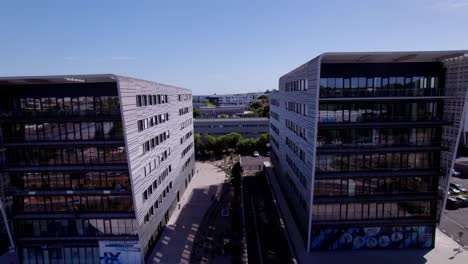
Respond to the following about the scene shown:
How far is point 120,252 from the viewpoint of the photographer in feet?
110

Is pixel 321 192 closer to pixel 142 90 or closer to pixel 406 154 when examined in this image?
pixel 406 154

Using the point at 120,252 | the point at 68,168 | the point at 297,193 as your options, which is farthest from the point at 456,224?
the point at 68,168

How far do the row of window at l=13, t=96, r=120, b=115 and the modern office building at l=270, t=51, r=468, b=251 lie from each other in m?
20.3

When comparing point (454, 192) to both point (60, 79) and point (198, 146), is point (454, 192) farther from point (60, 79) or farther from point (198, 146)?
point (198, 146)

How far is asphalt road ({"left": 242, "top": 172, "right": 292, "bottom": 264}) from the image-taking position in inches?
1364

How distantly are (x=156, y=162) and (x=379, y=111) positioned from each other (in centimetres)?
2640

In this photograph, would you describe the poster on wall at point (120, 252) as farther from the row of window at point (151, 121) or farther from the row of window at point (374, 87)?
the row of window at point (374, 87)

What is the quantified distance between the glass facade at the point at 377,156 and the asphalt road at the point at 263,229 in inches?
176

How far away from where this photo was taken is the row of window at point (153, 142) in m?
34.2

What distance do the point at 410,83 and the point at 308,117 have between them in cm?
1057

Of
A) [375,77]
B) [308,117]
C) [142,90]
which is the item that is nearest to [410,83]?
[375,77]

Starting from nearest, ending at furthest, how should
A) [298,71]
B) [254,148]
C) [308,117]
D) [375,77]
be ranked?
1. [375,77]
2. [308,117]
3. [298,71]
4. [254,148]

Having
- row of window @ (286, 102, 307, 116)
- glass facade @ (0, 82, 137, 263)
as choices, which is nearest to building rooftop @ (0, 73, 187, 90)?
glass facade @ (0, 82, 137, 263)

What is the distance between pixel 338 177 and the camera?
32219 mm
